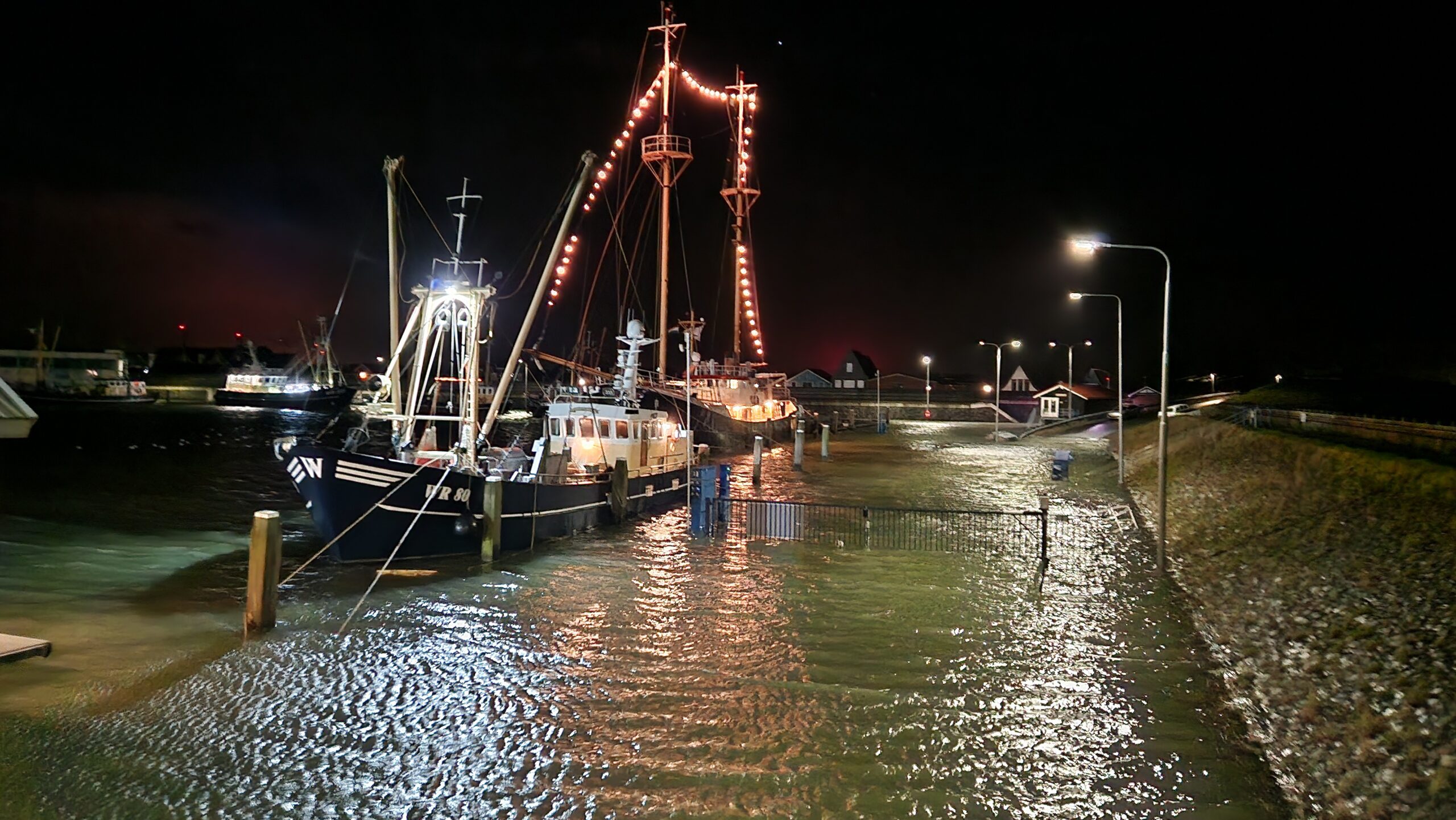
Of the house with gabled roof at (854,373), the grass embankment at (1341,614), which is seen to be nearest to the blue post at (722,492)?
the grass embankment at (1341,614)

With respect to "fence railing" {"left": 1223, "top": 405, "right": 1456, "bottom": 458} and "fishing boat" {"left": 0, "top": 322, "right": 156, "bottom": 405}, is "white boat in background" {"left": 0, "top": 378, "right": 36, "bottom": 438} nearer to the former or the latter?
"fence railing" {"left": 1223, "top": 405, "right": 1456, "bottom": 458}

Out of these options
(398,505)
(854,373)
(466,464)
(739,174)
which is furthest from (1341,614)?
(854,373)

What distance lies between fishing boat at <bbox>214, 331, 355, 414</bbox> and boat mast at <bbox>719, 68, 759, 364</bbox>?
7191 cm

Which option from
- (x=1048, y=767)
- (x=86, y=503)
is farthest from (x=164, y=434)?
(x=1048, y=767)

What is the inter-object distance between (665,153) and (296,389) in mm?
105911

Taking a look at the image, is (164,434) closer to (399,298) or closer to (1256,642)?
(399,298)

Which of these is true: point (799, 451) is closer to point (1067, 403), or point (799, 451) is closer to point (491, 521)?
point (491, 521)

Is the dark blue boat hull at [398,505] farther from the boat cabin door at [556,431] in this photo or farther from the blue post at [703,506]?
the boat cabin door at [556,431]

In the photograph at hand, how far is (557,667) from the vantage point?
11.9 metres

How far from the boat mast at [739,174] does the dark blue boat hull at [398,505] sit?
4223 cm

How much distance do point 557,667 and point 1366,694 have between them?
963 centimetres

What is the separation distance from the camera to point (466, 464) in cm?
2089

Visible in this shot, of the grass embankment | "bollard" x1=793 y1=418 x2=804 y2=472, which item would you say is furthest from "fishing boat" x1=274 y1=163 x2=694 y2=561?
the grass embankment

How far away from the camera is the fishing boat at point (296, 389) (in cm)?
11238
